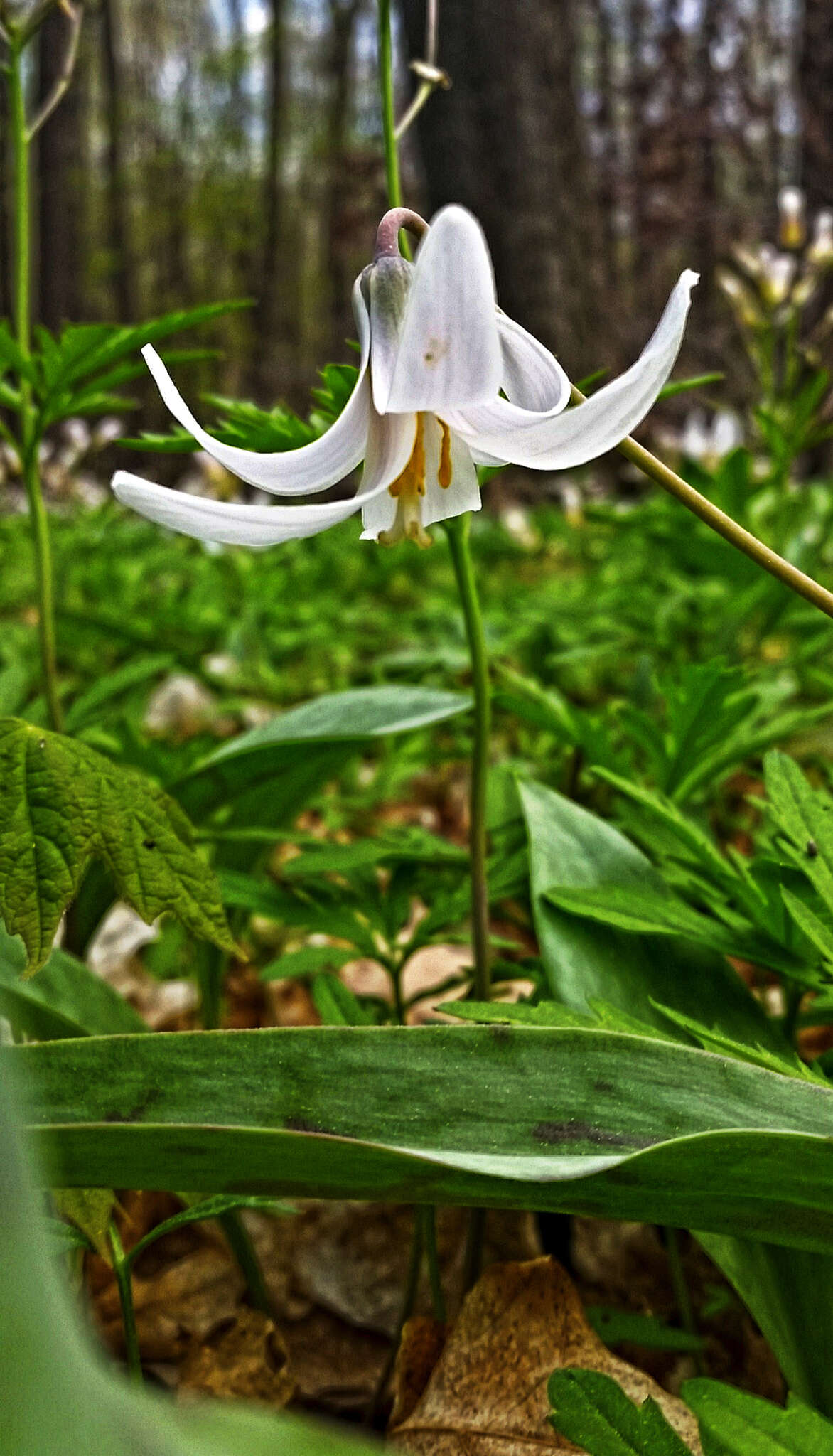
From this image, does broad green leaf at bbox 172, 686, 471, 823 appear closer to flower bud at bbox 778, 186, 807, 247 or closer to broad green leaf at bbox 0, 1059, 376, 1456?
broad green leaf at bbox 0, 1059, 376, 1456

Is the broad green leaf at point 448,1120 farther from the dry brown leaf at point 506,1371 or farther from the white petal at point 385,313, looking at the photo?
the white petal at point 385,313

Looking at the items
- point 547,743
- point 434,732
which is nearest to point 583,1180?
point 547,743

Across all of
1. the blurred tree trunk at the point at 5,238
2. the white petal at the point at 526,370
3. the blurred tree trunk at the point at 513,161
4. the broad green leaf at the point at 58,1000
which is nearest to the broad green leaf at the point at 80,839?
the broad green leaf at the point at 58,1000

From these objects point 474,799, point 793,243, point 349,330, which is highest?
point 793,243

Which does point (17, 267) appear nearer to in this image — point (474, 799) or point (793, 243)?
point (474, 799)

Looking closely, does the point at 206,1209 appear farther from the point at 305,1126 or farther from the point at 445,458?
the point at 445,458

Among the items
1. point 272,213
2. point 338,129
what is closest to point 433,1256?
point 272,213
